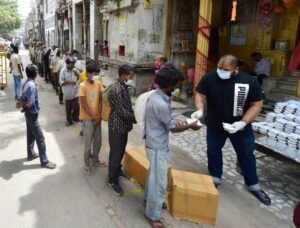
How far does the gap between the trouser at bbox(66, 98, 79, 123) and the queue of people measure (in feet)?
7.81

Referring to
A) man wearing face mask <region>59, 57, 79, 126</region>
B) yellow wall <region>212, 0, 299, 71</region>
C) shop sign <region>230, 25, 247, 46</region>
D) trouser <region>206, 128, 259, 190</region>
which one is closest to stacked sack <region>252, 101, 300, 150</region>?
trouser <region>206, 128, 259, 190</region>

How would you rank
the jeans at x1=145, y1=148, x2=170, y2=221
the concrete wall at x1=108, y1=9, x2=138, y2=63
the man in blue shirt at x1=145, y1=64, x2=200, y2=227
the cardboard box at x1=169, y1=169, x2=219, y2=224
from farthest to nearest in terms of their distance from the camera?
the concrete wall at x1=108, y1=9, x2=138, y2=63 → the cardboard box at x1=169, y1=169, x2=219, y2=224 → the jeans at x1=145, y1=148, x2=170, y2=221 → the man in blue shirt at x1=145, y1=64, x2=200, y2=227

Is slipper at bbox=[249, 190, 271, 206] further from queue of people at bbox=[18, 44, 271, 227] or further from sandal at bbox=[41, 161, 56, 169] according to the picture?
sandal at bbox=[41, 161, 56, 169]

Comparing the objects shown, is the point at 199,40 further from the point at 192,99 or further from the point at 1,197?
the point at 1,197

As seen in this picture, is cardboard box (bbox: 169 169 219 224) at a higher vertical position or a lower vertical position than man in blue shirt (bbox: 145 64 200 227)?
lower

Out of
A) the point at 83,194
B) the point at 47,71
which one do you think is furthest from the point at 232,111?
the point at 47,71

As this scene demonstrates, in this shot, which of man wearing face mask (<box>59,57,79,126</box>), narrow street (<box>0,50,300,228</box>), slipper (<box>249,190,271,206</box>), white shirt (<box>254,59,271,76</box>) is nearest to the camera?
narrow street (<box>0,50,300,228</box>)

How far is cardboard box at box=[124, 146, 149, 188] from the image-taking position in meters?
4.39

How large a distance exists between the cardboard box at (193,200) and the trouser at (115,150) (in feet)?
2.77

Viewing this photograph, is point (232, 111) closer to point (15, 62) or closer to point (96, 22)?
point (15, 62)

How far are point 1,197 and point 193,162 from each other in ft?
10.2

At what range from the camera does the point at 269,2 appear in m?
10.5

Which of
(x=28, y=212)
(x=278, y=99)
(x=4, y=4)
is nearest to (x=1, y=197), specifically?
(x=28, y=212)

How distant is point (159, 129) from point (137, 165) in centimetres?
134
